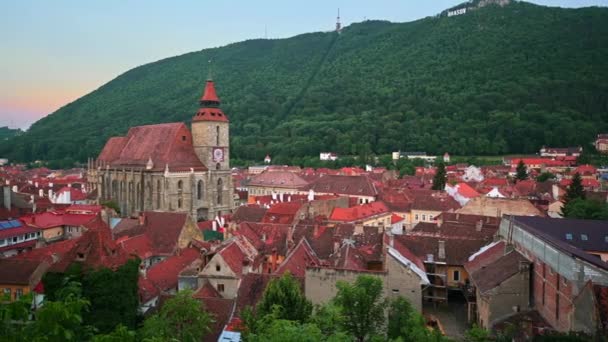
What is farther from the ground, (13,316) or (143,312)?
(13,316)

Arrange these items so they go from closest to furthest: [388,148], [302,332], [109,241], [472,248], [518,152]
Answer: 1. [302,332]
2. [109,241]
3. [472,248]
4. [518,152]
5. [388,148]

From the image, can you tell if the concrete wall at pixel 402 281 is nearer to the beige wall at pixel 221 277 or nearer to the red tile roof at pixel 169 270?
the beige wall at pixel 221 277

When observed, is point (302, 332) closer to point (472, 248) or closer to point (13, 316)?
point (13, 316)

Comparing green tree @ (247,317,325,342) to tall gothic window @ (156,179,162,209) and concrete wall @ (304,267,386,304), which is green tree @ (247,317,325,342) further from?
tall gothic window @ (156,179,162,209)

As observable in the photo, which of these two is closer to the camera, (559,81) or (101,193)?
(101,193)

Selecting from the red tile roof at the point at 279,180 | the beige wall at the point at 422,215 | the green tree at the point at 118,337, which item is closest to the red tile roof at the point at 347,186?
the red tile roof at the point at 279,180

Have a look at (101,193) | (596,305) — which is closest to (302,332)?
(596,305)
